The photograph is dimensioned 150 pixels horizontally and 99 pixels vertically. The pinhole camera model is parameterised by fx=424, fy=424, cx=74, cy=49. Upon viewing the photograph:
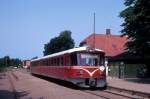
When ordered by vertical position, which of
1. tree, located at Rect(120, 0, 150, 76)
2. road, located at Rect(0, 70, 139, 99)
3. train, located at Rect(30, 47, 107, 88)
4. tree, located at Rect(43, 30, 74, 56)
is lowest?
road, located at Rect(0, 70, 139, 99)

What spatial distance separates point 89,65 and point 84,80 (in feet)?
3.58

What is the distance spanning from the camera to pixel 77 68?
28.8m

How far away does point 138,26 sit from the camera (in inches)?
1526

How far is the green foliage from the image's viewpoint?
1500 inches

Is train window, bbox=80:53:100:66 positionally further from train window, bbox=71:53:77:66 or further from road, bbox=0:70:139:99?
road, bbox=0:70:139:99

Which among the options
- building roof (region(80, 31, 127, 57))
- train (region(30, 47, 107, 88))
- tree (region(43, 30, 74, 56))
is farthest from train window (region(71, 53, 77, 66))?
tree (region(43, 30, 74, 56))

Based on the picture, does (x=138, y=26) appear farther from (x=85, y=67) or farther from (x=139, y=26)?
(x=85, y=67)

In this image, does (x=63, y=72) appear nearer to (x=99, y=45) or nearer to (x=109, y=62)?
(x=109, y=62)

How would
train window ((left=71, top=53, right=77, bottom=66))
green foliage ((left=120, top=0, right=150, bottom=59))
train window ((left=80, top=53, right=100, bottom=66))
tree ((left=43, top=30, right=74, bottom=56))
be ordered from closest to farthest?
train window ((left=71, top=53, right=77, bottom=66)), train window ((left=80, top=53, right=100, bottom=66)), green foliage ((left=120, top=0, right=150, bottom=59)), tree ((left=43, top=30, right=74, bottom=56))

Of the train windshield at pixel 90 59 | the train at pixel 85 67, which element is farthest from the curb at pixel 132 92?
the train windshield at pixel 90 59

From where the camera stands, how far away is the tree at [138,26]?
38.1 meters

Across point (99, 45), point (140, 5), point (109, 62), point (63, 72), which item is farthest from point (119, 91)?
point (99, 45)

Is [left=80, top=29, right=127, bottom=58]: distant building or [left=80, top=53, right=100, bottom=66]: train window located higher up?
[left=80, top=29, right=127, bottom=58]: distant building

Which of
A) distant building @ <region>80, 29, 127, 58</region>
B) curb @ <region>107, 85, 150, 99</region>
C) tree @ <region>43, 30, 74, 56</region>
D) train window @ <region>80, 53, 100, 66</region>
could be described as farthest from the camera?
tree @ <region>43, 30, 74, 56</region>
